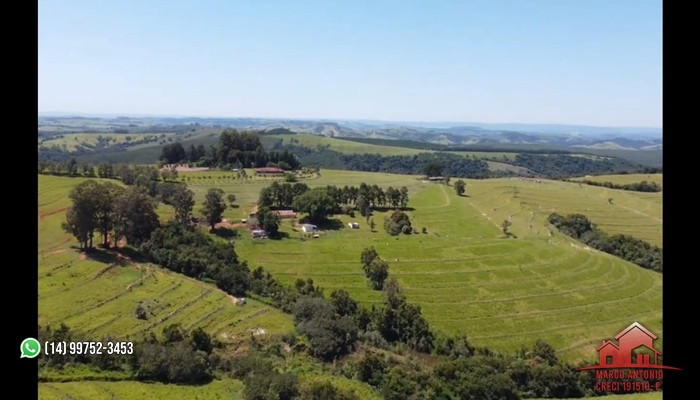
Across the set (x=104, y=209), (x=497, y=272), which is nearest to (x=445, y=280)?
(x=497, y=272)

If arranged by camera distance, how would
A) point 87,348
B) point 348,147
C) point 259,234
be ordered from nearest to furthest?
1. point 87,348
2. point 259,234
3. point 348,147

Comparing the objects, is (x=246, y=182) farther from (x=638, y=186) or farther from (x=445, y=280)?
(x=638, y=186)

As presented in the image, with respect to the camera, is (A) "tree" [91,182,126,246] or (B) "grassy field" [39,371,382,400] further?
(A) "tree" [91,182,126,246]

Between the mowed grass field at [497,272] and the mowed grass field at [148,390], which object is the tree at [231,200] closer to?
the mowed grass field at [497,272]

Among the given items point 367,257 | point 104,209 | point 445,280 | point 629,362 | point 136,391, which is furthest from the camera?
point 367,257

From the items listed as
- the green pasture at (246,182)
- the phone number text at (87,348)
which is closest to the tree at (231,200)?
the green pasture at (246,182)

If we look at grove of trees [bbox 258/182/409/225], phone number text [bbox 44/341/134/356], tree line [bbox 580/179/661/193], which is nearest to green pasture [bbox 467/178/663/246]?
tree line [bbox 580/179/661/193]

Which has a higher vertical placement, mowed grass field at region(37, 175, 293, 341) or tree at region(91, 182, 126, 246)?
tree at region(91, 182, 126, 246)

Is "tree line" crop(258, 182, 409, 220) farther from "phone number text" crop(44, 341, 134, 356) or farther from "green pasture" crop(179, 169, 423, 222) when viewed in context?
"phone number text" crop(44, 341, 134, 356)
